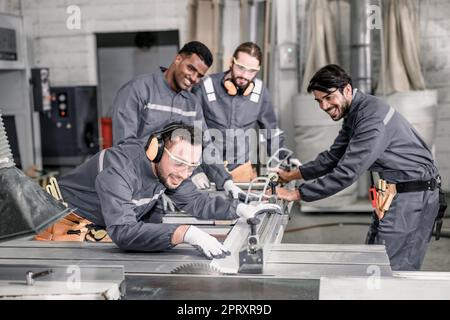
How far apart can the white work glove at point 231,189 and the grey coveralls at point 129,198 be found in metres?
0.21

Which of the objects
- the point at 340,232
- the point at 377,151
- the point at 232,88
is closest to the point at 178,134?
the point at 377,151

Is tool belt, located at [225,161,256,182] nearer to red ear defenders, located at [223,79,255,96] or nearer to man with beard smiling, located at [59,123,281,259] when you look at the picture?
red ear defenders, located at [223,79,255,96]

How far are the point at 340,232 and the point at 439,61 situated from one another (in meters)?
1.67

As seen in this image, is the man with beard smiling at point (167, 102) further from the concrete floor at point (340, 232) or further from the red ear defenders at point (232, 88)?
the concrete floor at point (340, 232)

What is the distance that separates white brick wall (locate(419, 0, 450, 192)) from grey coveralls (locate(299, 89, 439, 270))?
231 cm

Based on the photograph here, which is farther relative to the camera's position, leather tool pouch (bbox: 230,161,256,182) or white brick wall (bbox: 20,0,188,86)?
white brick wall (bbox: 20,0,188,86)

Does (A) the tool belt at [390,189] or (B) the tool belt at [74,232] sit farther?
(A) the tool belt at [390,189]

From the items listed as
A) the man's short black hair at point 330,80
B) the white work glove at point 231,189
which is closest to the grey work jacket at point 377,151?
the man's short black hair at point 330,80

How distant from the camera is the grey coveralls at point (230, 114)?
299 cm

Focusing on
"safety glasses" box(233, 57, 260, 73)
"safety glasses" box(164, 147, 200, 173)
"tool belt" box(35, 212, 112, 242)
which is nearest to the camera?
"safety glasses" box(164, 147, 200, 173)

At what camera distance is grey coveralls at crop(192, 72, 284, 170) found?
9.82 feet

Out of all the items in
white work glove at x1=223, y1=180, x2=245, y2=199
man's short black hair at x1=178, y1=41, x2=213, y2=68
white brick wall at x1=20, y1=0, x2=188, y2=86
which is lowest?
white work glove at x1=223, y1=180, x2=245, y2=199

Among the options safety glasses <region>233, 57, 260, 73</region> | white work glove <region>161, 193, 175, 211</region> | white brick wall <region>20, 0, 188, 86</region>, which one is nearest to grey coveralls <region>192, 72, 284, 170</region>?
safety glasses <region>233, 57, 260, 73</region>

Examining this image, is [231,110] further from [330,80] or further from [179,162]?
[179,162]
